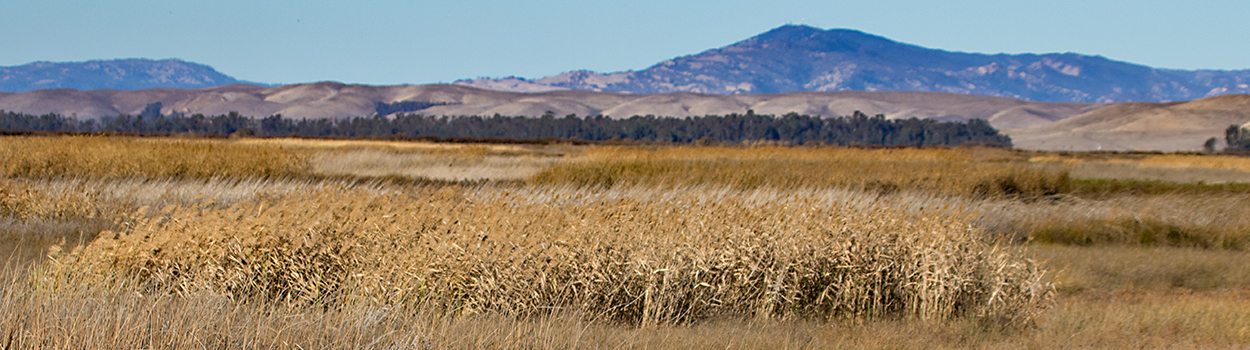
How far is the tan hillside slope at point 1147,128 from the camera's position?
146500 millimetres

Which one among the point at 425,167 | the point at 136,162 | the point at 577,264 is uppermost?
the point at 577,264

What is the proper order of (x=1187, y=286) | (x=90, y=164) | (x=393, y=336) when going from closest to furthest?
(x=393, y=336) < (x=1187, y=286) < (x=90, y=164)

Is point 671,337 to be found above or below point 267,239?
below

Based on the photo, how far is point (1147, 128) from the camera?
16450 cm

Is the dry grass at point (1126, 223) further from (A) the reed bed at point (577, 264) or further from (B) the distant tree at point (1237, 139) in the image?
(B) the distant tree at point (1237, 139)

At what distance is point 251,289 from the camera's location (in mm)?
8469

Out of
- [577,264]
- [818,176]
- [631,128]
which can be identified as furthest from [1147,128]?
[577,264]

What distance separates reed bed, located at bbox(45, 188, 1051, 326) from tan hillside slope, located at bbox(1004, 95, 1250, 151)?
147 metres

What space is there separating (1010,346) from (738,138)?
169 metres

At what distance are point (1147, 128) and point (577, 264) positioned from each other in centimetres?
18514

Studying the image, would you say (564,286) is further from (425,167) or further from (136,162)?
(425,167)

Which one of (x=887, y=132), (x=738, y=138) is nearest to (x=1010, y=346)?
(x=738, y=138)

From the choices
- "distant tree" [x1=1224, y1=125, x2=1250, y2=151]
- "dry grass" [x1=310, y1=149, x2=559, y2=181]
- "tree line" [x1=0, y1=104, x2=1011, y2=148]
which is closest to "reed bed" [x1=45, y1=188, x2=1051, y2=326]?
"dry grass" [x1=310, y1=149, x2=559, y2=181]

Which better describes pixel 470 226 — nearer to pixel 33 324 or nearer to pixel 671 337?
pixel 671 337
